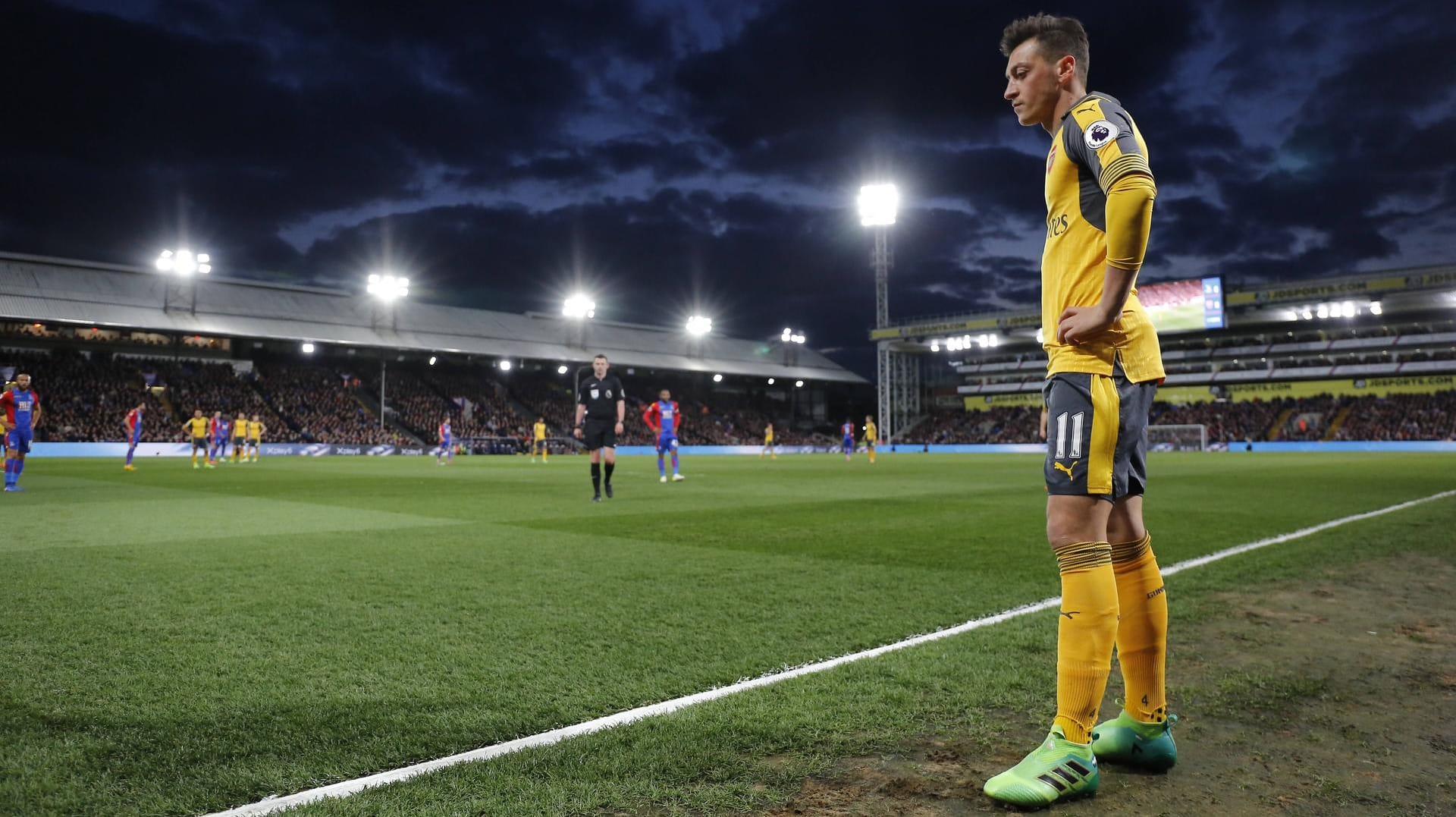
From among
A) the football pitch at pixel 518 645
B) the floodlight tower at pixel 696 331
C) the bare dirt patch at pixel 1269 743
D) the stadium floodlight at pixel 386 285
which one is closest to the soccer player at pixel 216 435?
the stadium floodlight at pixel 386 285

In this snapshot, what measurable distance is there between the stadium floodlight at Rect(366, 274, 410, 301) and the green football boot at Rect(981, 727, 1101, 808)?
5069 centimetres

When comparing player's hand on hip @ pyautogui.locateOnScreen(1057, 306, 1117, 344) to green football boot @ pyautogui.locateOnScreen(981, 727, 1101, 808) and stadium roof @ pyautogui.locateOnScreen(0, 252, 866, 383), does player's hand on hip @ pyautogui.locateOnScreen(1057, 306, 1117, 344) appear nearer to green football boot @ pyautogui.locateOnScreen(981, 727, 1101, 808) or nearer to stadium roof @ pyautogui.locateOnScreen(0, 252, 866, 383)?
green football boot @ pyautogui.locateOnScreen(981, 727, 1101, 808)

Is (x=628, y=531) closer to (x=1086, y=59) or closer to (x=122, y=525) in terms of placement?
(x=122, y=525)

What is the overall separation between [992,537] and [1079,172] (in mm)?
6226

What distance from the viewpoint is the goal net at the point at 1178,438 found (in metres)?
55.2

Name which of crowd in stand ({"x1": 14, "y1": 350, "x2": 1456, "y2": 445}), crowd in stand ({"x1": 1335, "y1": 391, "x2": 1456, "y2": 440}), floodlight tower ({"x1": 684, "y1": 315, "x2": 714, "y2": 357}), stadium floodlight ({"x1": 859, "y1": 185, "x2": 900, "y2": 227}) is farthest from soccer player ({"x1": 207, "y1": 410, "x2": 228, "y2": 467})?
crowd in stand ({"x1": 1335, "y1": 391, "x2": 1456, "y2": 440})

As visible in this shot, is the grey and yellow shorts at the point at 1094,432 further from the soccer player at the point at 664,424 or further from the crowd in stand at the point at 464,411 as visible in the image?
the crowd in stand at the point at 464,411

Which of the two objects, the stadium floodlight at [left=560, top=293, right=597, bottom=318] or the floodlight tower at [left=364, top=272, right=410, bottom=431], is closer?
the floodlight tower at [left=364, top=272, right=410, bottom=431]

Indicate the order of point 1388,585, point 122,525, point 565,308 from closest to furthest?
point 1388,585 → point 122,525 → point 565,308

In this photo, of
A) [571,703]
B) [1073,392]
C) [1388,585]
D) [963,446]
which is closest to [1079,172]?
[1073,392]

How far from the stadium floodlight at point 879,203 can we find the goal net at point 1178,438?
21925mm

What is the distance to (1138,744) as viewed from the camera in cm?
256

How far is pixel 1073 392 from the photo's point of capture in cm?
255

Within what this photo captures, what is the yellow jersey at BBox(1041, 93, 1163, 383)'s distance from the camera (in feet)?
8.19
